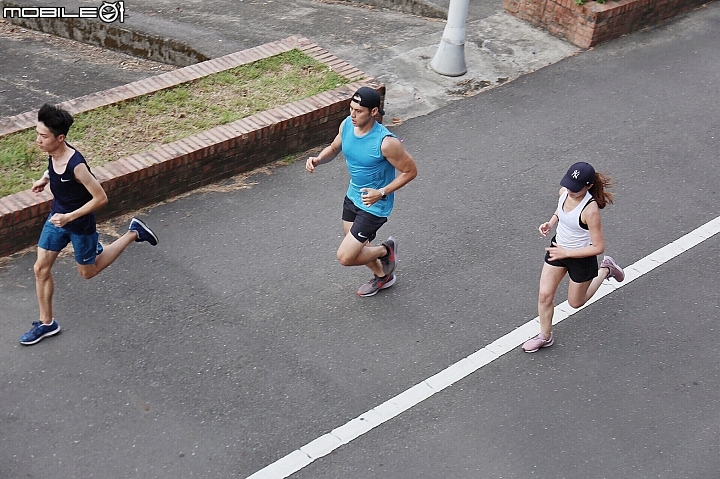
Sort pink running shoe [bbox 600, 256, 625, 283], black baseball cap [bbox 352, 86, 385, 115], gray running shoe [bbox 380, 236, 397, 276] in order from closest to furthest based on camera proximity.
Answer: black baseball cap [bbox 352, 86, 385, 115]
pink running shoe [bbox 600, 256, 625, 283]
gray running shoe [bbox 380, 236, 397, 276]

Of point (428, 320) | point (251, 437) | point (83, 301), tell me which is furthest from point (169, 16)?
point (251, 437)

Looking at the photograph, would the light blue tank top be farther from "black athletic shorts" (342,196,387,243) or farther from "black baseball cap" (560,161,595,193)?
"black baseball cap" (560,161,595,193)

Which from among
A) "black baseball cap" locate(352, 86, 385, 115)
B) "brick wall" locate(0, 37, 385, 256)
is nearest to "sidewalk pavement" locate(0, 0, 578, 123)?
"brick wall" locate(0, 37, 385, 256)

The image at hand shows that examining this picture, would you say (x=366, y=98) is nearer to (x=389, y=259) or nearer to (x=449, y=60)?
(x=389, y=259)

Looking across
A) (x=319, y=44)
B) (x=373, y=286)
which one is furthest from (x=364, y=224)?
(x=319, y=44)

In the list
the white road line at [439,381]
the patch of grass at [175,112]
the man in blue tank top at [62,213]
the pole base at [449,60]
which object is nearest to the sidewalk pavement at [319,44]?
the pole base at [449,60]

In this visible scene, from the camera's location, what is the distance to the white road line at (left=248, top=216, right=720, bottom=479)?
19.3ft

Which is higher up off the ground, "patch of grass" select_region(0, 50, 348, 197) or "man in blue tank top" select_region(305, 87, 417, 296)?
"man in blue tank top" select_region(305, 87, 417, 296)

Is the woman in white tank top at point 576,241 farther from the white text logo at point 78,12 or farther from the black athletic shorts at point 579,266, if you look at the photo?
the white text logo at point 78,12

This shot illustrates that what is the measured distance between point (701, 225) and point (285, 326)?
12.8ft

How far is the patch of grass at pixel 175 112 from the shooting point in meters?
7.95

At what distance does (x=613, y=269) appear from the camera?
274 inches

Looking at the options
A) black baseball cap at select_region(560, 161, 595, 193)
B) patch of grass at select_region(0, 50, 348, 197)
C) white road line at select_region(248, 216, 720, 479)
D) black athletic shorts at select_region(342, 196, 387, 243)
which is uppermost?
black baseball cap at select_region(560, 161, 595, 193)

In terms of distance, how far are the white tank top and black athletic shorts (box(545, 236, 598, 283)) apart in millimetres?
132
